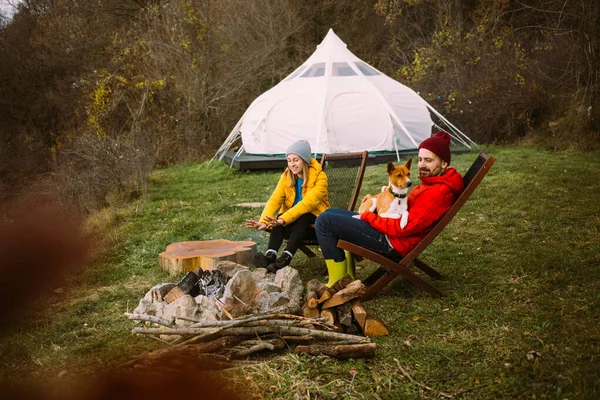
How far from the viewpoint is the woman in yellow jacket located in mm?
5531

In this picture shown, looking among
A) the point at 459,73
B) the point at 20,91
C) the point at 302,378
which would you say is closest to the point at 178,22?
the point at 20,91

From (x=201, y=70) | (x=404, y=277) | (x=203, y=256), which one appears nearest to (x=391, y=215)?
(x=404, y=277)

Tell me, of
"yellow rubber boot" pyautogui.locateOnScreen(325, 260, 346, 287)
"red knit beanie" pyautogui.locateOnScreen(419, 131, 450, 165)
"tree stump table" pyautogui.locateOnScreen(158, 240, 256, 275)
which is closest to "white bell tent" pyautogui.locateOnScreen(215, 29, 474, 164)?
"tree stump table" pyautogui.locateOnScreen(158, 240, 256, 275)

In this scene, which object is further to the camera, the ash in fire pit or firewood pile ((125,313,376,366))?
the ash in fire pit

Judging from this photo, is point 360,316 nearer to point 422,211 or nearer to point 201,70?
point 422,211

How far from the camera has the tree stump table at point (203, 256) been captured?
5773mm

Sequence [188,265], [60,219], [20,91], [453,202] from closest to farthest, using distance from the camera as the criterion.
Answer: [453,202] < [188,265] < [60,219] < [20,91]

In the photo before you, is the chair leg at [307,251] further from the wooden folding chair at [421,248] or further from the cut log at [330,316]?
the cut log at [330,316]

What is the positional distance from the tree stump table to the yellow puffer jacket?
0.48m

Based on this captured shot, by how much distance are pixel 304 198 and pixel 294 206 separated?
119 mm

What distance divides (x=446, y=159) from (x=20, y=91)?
19891mm

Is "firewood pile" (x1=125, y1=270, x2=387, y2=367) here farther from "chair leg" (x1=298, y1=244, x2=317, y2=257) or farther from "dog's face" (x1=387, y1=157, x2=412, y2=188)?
"chair leg" (x1=298, y1=244, x2=317, y2=257)

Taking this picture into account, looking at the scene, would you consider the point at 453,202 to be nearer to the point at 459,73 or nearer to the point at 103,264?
the point at 103,264

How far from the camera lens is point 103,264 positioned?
22.6 feet
